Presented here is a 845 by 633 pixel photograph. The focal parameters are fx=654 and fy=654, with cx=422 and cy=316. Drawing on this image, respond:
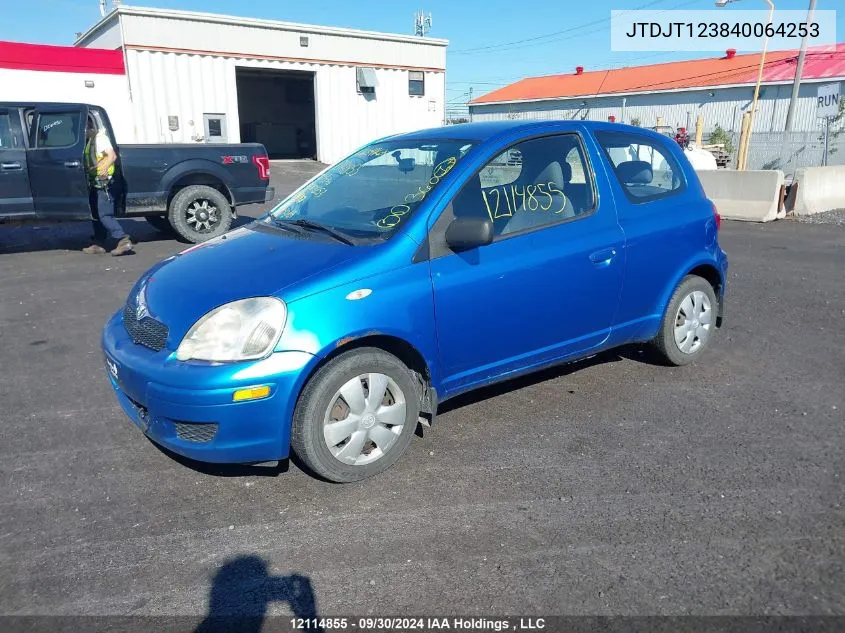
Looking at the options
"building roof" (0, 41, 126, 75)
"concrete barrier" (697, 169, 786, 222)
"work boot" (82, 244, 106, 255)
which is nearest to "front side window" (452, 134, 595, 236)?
"work boot" (82, 244, 106, 255)

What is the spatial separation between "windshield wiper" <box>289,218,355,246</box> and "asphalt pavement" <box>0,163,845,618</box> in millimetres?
1233

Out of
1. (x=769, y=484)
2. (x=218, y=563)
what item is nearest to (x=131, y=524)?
(x=218, y=563)

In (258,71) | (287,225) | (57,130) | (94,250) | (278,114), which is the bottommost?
(94,250)

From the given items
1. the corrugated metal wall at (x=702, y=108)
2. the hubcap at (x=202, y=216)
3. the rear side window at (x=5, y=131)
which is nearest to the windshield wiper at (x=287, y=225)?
the hubcap at (x=202, y=216)

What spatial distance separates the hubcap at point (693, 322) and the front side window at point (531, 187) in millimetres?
1236

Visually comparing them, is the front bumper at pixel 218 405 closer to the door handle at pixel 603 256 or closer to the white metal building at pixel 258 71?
the door handle at pixel 603 256

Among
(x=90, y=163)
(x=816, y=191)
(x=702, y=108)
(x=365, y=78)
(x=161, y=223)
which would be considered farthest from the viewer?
(x=702, y=108)

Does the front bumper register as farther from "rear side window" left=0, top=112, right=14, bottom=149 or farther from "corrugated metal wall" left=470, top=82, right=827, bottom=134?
"corrugated metal wall" left=470, top=82, right=827, bottom=134

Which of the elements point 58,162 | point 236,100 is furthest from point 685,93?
point 58,162

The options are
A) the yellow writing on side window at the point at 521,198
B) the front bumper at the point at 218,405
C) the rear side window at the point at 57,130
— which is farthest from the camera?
the rear side window at the point at 57,130

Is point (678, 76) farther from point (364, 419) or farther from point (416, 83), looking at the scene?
point (364, 419)

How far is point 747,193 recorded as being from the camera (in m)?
13.1

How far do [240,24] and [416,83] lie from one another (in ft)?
25.9

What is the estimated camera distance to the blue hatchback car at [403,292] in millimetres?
3043
